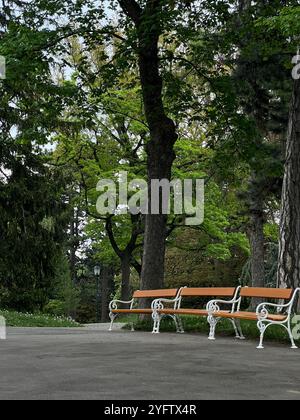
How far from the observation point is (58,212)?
27.0 meters

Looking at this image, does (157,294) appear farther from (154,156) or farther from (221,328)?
(154,156)

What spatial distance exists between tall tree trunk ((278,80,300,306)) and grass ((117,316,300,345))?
3.76ft

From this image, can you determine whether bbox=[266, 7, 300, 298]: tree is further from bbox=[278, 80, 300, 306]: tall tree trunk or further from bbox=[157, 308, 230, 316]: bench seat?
bbox=[157, 308, 230, 316]: bench seat

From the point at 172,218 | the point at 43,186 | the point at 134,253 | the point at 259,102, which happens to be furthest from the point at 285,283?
the point at 134,253

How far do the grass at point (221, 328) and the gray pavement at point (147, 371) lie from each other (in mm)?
911

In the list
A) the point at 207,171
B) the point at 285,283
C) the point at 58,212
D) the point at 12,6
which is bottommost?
the point at 285,283

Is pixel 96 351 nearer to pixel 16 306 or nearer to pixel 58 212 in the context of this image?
pixel 58 212

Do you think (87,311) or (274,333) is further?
(87,311)

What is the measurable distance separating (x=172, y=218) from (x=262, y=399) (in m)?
25.0

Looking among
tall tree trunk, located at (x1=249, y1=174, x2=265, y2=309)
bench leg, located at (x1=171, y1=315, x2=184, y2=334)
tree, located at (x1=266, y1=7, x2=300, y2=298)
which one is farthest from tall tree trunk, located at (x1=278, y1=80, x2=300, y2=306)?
tall tree trunk, located at (x1=249, y1=174, x2=265, y2=309)

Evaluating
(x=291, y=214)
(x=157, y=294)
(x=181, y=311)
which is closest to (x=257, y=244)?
(x=157, y=294)

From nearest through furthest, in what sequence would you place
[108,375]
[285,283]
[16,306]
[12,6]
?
1. [108,375]
2. [285,283]
3. [12,6]
4. [16,306]

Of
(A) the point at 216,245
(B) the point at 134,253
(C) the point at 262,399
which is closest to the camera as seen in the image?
(C) the point at 262,399

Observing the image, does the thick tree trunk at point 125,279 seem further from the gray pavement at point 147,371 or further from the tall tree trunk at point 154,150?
the gray pavement at point 147,371
